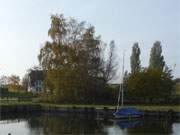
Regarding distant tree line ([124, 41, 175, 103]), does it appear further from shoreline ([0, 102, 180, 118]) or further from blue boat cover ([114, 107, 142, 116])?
blue boat cover ([114, 107, 142, 116])

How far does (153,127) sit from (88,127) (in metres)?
7.25

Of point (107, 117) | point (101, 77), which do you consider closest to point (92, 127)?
point (107, 117)

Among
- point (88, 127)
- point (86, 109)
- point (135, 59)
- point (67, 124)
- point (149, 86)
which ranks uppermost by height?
point (135, 59)

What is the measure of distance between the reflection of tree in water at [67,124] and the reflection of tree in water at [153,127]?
159 inches

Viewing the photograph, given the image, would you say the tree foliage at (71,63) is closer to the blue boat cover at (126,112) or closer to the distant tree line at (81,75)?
the distant tree line at (81,75)

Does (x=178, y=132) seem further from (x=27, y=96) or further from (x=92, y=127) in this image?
(x=27, y=96)

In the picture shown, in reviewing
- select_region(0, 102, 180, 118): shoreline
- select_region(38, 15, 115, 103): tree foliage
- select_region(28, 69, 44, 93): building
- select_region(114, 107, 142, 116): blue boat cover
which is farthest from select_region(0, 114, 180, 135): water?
select_region(28, 69, 44, 93): building

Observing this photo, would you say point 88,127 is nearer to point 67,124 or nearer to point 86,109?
point 67,124

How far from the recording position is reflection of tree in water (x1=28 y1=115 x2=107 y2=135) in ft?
152

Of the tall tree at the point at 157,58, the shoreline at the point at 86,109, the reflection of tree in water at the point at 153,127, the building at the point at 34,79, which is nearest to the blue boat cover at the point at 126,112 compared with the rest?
the shoreline at the point at 86,109

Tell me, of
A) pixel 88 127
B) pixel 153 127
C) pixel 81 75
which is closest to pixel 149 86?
pixel 81 75

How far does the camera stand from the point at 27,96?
88.5 metres

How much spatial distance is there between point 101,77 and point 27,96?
1738 centimetres

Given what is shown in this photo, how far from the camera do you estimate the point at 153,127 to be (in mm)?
49125
